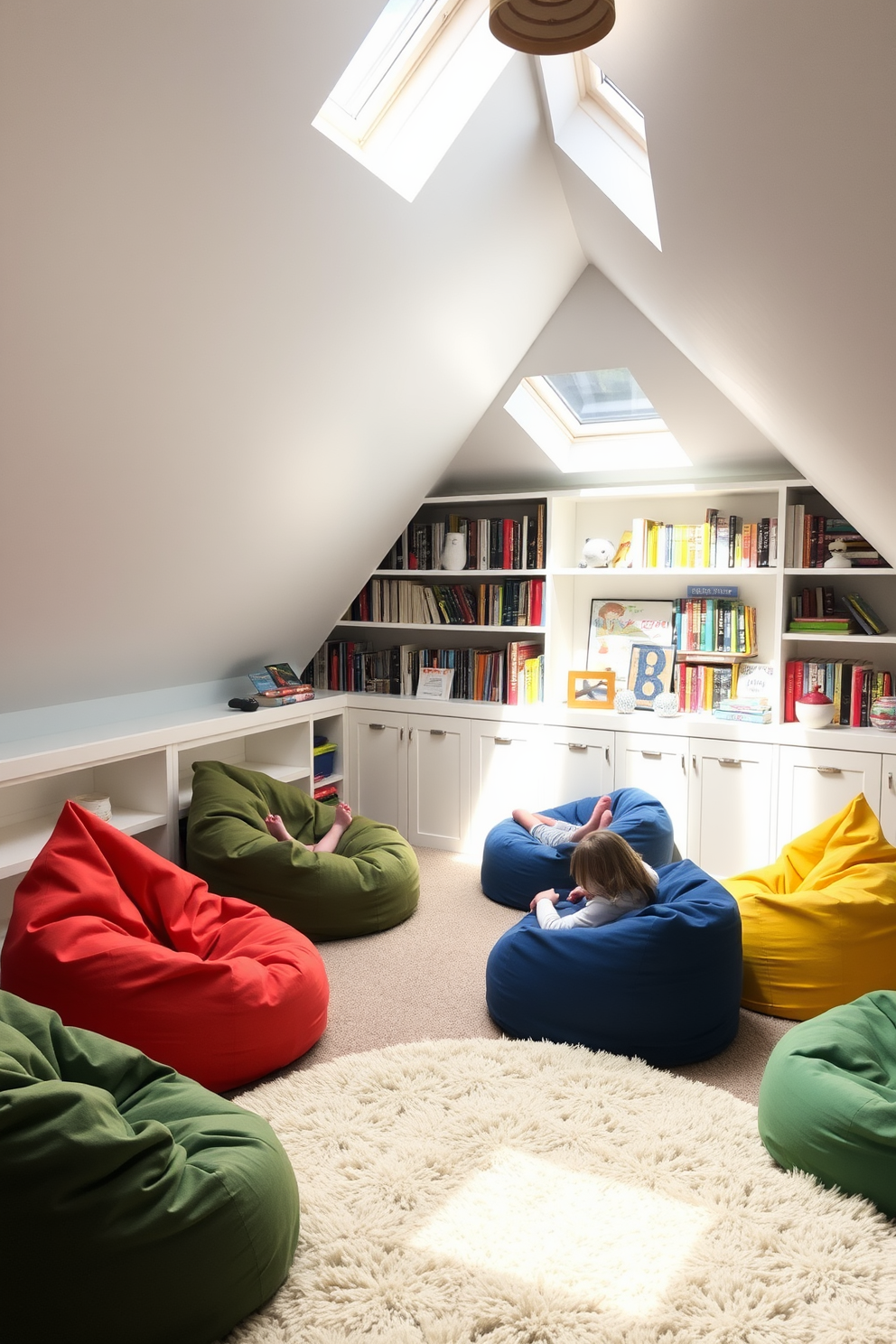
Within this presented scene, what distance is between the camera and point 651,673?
484cm

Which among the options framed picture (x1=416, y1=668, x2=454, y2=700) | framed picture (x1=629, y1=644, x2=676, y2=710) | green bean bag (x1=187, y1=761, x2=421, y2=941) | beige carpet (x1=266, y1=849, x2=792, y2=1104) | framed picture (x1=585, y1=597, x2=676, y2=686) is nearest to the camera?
beige carpet (x1=266, y1=849, x2=792, y2=1104)

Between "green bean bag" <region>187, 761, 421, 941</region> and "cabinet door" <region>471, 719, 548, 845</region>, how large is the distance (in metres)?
0.87

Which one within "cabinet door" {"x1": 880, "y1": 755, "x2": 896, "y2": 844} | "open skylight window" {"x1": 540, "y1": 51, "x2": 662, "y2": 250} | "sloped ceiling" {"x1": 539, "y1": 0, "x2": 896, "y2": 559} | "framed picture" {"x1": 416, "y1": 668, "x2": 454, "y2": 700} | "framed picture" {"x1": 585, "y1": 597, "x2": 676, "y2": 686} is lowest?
"cabinet door" {"x1": 880, "y1": 755, "x2": 896, "y2": 844}

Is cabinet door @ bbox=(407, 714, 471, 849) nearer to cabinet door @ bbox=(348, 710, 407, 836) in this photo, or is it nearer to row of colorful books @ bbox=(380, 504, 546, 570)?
cabinet door @ bbox=(348, 710, 407, 836)

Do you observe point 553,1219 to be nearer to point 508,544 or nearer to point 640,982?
point 640,982

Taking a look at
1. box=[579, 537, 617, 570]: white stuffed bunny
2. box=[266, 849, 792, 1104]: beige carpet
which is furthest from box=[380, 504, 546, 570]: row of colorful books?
box=[266, 849, 792, 1104]: beige carpet

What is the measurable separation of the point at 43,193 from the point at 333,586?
3.05 metres

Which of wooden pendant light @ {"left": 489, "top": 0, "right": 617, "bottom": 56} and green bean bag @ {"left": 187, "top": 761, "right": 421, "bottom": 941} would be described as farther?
green bean bag @ {"left": 187, "top": 761, "right": 421, "bottom": 941}

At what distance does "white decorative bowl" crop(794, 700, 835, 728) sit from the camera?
13.8 ft

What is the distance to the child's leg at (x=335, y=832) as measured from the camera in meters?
4.30

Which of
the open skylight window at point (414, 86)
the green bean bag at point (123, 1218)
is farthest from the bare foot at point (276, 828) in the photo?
the open skylight window at point (414, 86)

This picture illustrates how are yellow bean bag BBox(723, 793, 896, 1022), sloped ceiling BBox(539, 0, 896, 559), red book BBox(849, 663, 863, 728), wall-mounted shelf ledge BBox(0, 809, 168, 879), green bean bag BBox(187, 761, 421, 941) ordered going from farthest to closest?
red book BBox(849, 663, 863, 728) → green bean bag BBox(187, 761, 421, 941) → wall-mounted shelf ledge BBox(0, 809, 168, 879) → yellow bean bag BBox(723, 793, 896, 1022) → sloped ceiling BBox(539, 0, 896, 559)

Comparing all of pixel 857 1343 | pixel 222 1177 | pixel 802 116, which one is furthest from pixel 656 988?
pixel 802 116

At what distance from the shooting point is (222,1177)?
72.0 inches
